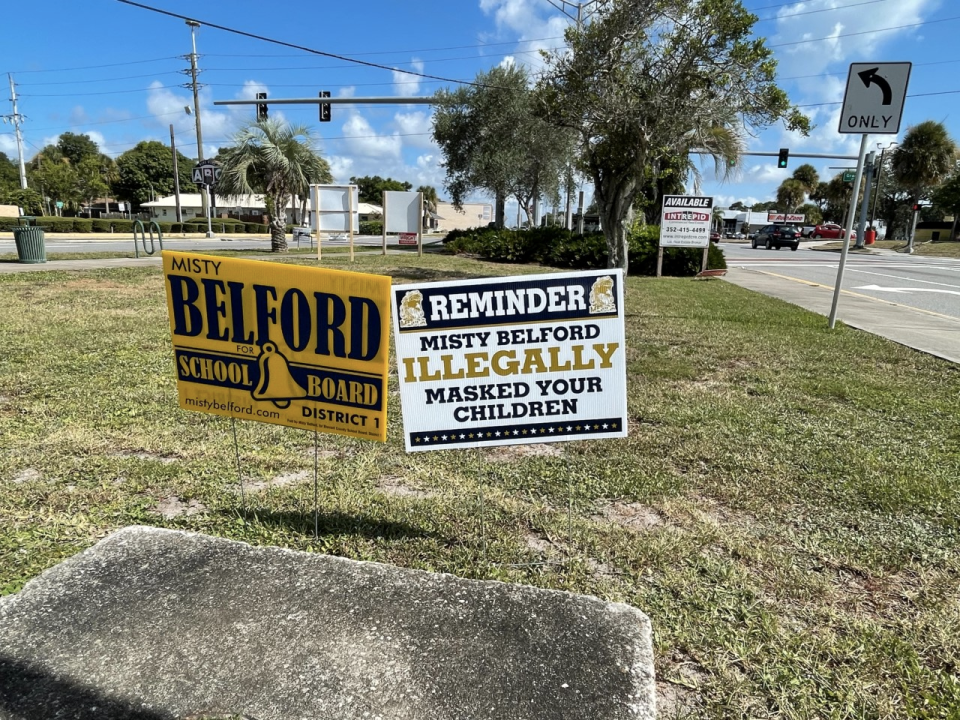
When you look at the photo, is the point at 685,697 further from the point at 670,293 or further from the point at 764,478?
the point at 670,293

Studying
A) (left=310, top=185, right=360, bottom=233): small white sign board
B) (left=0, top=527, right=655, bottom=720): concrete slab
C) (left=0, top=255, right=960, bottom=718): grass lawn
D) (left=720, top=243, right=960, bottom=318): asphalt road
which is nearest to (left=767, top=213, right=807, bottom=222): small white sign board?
(left=720, top=243, right=960, bottom=318): asphalt road

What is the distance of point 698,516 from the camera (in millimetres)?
3123

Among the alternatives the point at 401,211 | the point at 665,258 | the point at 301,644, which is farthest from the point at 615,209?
the point at 301,644

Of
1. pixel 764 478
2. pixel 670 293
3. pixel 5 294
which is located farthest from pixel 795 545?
pixel 5 294

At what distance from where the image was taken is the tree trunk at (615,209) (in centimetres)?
1384

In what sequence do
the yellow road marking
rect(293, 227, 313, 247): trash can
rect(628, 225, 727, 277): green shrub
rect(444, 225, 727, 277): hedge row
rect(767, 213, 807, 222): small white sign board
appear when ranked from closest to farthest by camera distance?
1. the yellow road marking
2. rect(628, 225, 727, 277): green shrub
3. rect(444, 225, 727, 277): hedge row
4. rect(293, 227, 313, 247): trash can
5. rect(767, 213, 807, 222): small white sign board

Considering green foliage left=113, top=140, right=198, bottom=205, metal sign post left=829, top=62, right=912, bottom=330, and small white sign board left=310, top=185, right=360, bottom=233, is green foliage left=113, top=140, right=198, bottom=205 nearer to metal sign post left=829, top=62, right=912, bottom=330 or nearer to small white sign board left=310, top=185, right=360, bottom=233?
small white sign board left=310, top=185, right=360, bottom=233

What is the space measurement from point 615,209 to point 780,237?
96.2 feet

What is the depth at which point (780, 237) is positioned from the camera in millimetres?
38594

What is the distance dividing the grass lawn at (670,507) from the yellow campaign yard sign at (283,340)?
65cm

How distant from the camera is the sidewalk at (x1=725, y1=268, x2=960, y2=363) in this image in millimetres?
7594

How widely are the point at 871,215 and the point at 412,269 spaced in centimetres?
7198

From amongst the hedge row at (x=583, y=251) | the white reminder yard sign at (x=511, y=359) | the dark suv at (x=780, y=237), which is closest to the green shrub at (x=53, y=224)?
the hedge row at (x=583, y=251)

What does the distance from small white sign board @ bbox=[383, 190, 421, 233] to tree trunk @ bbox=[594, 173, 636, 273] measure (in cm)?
913
